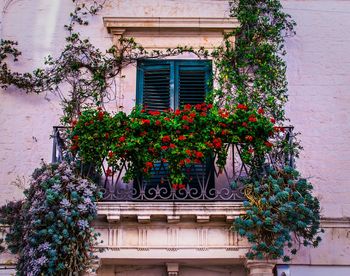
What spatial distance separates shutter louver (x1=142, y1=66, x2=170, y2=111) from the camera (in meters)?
11.4

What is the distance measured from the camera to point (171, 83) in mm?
11500

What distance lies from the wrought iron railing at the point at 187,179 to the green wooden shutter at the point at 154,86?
1.19 meters

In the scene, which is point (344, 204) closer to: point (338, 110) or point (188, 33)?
point (338, 110)

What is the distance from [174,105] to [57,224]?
9.48 ft

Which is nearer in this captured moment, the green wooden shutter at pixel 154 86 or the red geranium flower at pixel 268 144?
the red geranium flower at pixel 268 144

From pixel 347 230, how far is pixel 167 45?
12.8 feet

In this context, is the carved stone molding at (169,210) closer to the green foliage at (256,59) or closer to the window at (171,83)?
the green foliage at (256,59)

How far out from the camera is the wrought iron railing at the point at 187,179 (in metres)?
10.0

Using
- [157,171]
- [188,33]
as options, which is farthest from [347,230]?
[188,33]

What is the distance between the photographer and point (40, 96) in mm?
11625

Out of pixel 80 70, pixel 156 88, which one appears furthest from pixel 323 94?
pixel 80 70

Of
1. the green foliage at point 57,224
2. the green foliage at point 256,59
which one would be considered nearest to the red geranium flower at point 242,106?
the green foliage at point 256,59

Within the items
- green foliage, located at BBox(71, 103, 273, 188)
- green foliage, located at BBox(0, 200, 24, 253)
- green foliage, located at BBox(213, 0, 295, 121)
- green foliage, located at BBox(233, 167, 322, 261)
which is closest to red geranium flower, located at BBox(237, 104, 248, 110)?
green foliage, located at BBox(71, 103, 273, 188)

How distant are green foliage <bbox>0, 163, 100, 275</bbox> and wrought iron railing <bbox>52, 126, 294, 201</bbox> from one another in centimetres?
39
